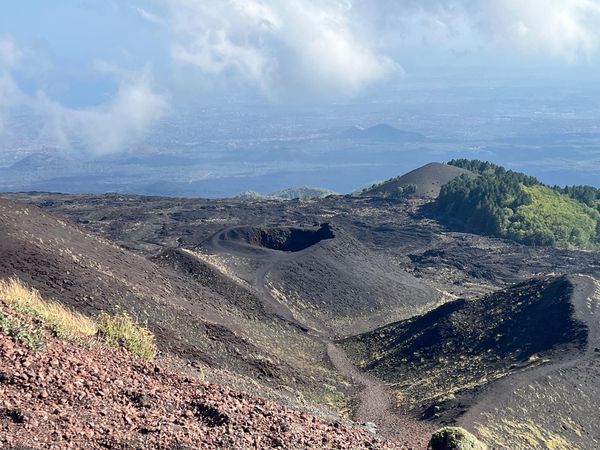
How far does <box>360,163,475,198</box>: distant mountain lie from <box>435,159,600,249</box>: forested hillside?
6301 mm

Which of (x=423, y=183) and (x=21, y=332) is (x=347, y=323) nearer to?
(x=21, y=332)

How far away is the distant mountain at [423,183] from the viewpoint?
8994 centimetres

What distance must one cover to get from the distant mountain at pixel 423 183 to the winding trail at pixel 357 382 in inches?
1646

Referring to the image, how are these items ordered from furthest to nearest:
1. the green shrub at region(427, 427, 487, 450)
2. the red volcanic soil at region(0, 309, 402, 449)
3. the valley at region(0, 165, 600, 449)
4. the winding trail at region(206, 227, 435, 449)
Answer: the valley at region(0, 165, 600, 449)
the winding trail at region(206, 227, 435, 449)
the green shrub at region(427, 427, 487, 450)
the red volcanic soil at region(0, 309, 402, 449)

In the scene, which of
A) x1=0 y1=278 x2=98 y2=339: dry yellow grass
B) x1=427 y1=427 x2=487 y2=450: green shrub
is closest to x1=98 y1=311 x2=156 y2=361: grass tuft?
x1=0 y1=278 x2=98 y2=339: dry yellow grass

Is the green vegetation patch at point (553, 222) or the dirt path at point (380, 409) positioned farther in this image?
the green vegetation patch at point (553, 222)

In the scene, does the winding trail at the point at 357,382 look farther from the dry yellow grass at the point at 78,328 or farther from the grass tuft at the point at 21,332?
the grass tuft at the point at 21,332

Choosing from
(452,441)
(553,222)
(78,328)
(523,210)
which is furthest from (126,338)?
(553,222)

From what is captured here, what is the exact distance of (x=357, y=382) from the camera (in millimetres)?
30688

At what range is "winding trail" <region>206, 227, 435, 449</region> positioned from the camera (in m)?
22.3

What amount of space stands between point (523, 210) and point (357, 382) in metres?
49.7

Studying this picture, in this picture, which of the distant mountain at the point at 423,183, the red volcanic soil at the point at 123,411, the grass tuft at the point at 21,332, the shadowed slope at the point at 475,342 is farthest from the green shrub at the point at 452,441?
the distant mountain at the point at 423,183

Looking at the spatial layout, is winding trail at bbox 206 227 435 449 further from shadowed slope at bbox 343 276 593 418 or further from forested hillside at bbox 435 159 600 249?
forested hillside at bbox 435 159 600 249

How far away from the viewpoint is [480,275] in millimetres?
59500
